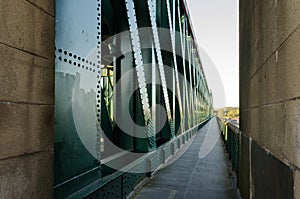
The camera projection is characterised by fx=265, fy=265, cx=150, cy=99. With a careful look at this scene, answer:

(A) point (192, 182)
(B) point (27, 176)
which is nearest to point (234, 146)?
(A) point (192, 182)

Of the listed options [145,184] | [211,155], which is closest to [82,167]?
[145,184]

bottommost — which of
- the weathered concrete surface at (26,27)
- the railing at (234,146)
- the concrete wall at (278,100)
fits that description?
the railing at (234,146)

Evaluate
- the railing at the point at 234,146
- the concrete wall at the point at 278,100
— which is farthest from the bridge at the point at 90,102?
the railing at the point at 234,146

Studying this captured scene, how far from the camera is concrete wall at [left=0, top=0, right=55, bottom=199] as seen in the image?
183 centimetres

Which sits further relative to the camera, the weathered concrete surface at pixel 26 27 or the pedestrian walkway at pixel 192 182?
the pedestrian walkway at pixel 192 182

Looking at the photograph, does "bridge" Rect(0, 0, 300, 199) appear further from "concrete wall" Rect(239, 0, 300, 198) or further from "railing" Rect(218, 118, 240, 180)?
"railing" Rect(218, 118, 240, 180)

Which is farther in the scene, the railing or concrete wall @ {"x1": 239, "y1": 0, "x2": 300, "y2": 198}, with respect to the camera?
the railing

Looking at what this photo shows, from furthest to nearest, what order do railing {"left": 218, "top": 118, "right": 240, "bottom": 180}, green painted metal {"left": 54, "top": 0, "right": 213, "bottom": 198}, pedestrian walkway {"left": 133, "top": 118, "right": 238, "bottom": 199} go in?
railing {"left": 218, "top": 118, "right": 240, "bottom": 180}, pedestrian walkway {"left": 133, "top": 118, "right": 238, "bottom": 199}, green painted metal {"left": 54, "top": 0, "right": 213, "bottom": 198}

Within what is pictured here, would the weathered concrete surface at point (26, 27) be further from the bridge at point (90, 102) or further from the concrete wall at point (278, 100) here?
the concrete wall at point (278, 100)

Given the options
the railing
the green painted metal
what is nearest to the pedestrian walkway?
the railing

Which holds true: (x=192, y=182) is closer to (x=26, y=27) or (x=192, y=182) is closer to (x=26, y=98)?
(x=26, y=98)

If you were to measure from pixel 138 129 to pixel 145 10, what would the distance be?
8.03ft

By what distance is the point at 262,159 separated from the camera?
8.18ft

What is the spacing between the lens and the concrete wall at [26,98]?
1.83m
